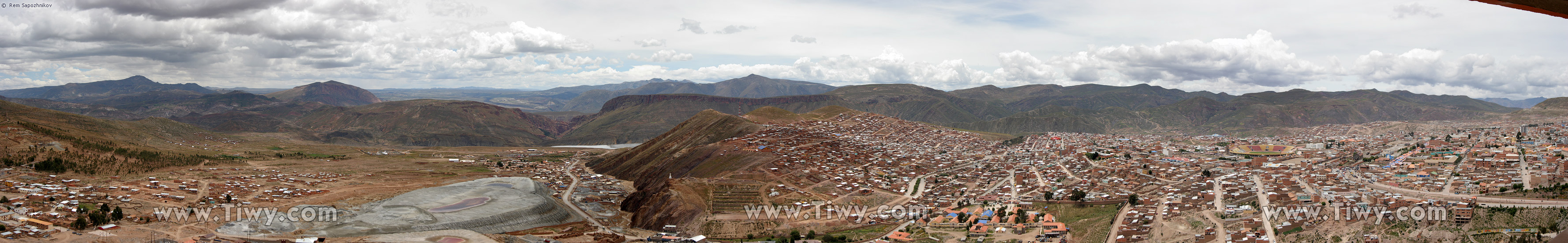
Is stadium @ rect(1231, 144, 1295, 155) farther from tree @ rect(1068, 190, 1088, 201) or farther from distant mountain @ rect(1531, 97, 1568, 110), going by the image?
distant mountain @ rect(1531, 97, 1568, 110)

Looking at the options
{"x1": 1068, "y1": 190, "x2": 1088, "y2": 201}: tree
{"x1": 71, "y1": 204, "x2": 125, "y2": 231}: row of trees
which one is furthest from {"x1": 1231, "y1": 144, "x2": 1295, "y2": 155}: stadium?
{"x1": 71, "y1": 204, "x2": 125, "y2": 231}: row of trees

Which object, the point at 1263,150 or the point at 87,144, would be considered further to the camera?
the point at 1263,150

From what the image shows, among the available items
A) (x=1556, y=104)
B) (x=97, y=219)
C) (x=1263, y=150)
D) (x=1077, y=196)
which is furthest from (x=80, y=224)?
(x=1556, y=104)

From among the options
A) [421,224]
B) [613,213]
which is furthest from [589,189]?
[421,224]

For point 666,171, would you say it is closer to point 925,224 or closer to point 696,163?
point 696,163

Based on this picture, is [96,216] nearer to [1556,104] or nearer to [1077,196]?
[1077,196]

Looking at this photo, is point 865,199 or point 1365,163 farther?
point 1365,163

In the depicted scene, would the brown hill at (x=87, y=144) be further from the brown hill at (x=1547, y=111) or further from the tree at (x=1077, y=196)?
the brown hill at (x=1547, y=111)

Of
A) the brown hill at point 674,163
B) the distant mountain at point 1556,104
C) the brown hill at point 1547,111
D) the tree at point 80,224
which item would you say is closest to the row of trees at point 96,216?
the tree at point 80,224
